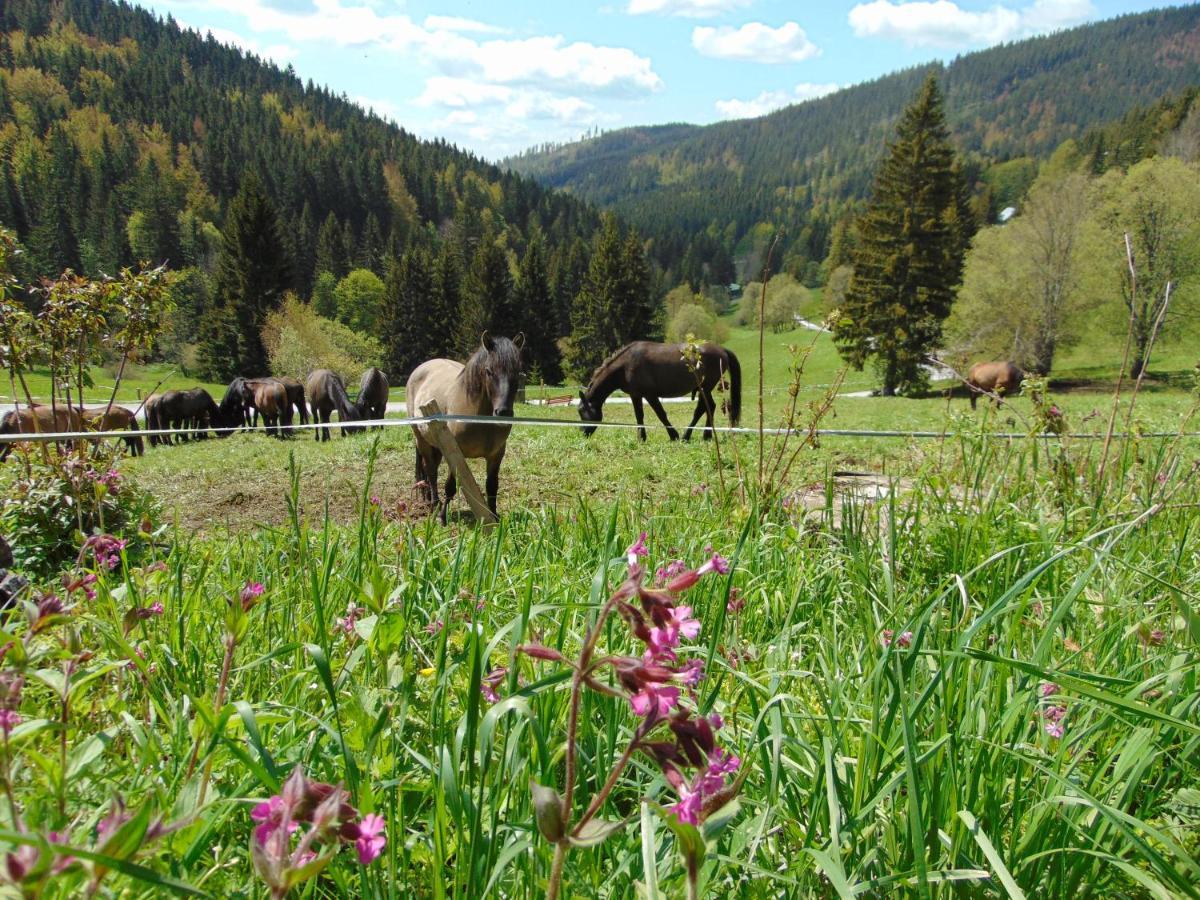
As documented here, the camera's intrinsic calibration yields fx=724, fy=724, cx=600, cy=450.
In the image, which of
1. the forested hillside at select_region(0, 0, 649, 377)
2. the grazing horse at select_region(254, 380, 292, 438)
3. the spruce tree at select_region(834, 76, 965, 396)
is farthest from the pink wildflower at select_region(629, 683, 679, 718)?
the forested hillside at select_region(0, 0, 649, 377)

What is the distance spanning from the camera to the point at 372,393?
83.2ft

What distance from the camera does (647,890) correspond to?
3.10 ft

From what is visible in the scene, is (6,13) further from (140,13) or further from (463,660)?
(463,660)

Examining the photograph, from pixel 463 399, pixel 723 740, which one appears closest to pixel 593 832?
pixel 723 740

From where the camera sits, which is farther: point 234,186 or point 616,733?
point 234,186

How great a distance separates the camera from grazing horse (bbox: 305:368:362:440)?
24.9 meters

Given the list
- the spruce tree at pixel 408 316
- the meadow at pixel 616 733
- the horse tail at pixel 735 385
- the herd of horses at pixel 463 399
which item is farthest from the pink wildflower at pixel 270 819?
the spruce tree at pixel 408 316

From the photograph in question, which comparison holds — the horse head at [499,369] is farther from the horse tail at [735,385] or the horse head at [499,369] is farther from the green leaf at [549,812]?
the green leaf at [549,812]

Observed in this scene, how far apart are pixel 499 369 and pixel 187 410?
22.0 m

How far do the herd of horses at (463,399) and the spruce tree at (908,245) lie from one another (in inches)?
779

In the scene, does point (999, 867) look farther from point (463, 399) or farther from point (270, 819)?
point (463, 399)

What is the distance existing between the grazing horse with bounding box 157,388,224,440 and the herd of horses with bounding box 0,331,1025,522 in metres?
0.04

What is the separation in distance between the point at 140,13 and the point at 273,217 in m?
156

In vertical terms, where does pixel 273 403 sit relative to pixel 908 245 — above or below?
below
